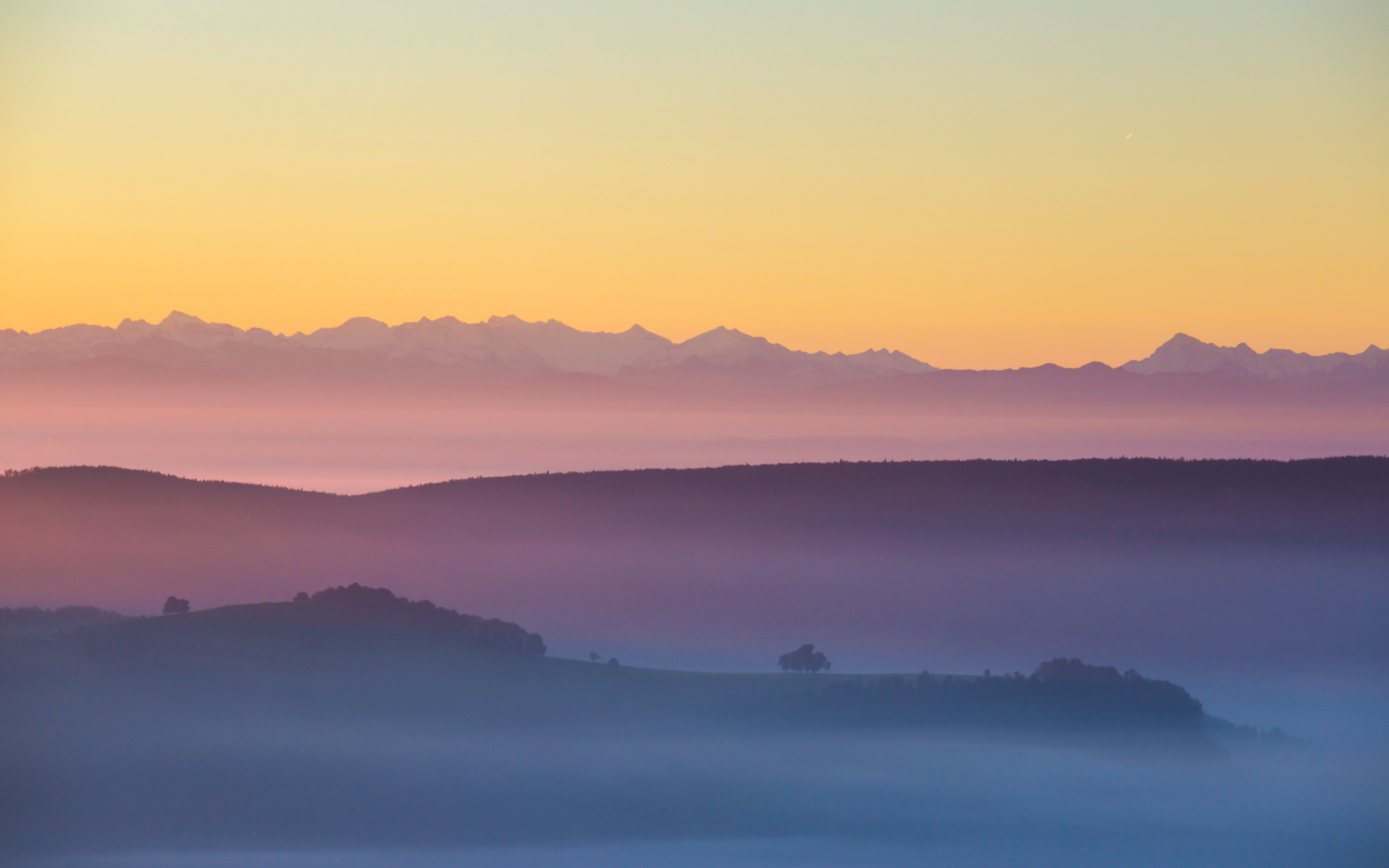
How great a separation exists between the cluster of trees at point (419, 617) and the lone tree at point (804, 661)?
13.3m

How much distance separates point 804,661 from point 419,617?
826 inches

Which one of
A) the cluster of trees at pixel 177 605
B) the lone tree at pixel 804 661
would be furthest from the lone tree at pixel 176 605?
the lone tree at pixel 804 661

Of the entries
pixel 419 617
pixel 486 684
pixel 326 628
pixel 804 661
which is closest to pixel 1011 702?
pixel 804 661

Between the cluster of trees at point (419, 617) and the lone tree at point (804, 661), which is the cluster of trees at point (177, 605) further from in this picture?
the lone tree at point (804, 661)

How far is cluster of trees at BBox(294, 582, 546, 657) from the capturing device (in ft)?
219

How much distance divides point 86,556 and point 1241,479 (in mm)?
71561

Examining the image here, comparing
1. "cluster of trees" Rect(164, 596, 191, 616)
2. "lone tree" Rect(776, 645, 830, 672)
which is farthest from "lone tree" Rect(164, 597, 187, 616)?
"lone tree" Rect(776, 645, 830, 672)

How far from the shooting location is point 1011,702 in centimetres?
6731

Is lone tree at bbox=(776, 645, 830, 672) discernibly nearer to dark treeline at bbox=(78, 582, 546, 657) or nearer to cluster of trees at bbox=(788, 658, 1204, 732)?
cluster of trees at bbox=(788, 658, 1204, 732)

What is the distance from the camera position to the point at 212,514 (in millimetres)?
71438

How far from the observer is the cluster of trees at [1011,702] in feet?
214

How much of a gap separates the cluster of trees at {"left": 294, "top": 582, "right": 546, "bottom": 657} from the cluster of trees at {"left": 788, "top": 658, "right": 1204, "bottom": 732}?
1518 centimetres

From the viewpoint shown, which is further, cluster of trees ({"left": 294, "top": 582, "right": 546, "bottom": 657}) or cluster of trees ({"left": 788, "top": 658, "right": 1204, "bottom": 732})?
cluster of trees ({"left": 294, "top": 582, "right": 546, "bottom": 657})

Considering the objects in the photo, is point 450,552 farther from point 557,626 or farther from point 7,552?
point 7,552
